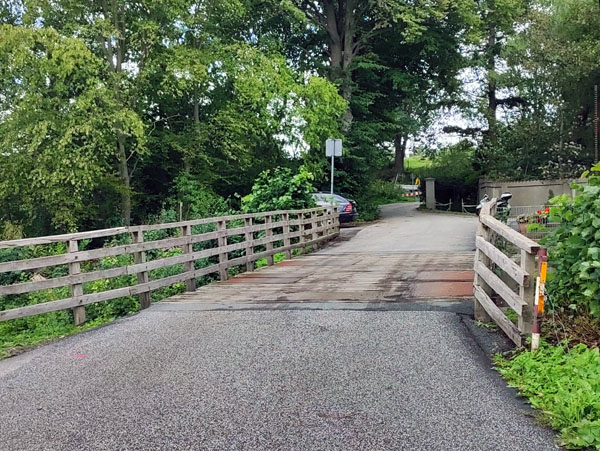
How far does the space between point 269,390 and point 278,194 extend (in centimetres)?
1010

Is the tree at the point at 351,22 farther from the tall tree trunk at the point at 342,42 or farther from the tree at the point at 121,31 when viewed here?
the tree at the point at 121,31

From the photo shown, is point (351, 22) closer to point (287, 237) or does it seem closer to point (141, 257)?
point (287, 237)

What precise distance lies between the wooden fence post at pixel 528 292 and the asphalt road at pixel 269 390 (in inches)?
17.1

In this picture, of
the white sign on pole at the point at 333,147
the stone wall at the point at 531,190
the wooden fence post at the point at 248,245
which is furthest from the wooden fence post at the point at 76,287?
the stone wall at the point at 531,190

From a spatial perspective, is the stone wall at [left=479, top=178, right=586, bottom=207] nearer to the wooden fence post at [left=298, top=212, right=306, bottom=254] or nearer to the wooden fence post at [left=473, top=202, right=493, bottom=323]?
the wooden fence post at [left=298, top=212, right=306, bottom=254]

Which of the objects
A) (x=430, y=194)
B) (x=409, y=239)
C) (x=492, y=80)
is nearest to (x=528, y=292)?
(x=409, y=239)

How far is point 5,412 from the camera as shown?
11.9 feet

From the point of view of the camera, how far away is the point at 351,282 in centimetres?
813

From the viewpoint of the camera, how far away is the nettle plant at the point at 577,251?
164 inches

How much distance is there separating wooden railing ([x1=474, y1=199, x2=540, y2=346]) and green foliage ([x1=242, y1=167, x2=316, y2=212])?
7502mm

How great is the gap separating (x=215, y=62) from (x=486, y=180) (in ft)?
44.3

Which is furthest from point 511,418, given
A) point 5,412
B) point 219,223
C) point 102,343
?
point 219,223

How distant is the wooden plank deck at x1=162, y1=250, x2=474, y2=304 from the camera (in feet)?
22.9

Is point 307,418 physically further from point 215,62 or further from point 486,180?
point 486,180
